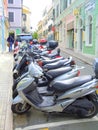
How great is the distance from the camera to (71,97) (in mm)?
5074

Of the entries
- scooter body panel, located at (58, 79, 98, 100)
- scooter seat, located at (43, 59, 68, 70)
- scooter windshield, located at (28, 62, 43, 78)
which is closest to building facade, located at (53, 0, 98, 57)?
scooter seat, located at (43, 59, 68, 70)

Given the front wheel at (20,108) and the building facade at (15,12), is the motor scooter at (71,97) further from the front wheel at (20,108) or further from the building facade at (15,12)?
the building facade at (15,12)

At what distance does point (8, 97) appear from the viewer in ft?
21.2

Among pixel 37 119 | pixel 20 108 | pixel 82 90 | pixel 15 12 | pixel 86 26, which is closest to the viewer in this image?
pixel 82 90

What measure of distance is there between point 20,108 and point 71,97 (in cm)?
106

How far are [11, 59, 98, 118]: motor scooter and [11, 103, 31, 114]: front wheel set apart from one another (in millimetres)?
148

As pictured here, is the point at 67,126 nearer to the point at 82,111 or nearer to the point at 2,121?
the point at 82,111

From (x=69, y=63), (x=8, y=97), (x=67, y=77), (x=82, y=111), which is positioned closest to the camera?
(x=82, y=111)

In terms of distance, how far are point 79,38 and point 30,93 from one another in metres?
17.0

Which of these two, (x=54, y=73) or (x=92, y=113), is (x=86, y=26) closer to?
(x=54, y=73)

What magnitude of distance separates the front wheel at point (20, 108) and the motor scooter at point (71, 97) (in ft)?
0.48

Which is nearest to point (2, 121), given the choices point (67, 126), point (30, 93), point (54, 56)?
point (30, 93)

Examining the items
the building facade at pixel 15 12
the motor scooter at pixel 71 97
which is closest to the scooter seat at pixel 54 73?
the motor scooter at pixel 71 97

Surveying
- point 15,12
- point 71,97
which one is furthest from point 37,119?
point 15,12
